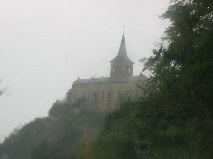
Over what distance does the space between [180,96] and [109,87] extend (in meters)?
71.9

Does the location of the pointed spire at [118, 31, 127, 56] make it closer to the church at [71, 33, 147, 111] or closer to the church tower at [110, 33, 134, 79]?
the church at [71, 33, 147, 111]

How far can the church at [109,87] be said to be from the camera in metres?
89.5

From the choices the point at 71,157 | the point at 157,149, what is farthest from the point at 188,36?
the point at 71,157

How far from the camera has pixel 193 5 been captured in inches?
752

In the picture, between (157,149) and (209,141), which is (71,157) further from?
(209,141)

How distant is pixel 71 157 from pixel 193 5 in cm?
4496

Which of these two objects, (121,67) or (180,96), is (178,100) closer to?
(180,96)

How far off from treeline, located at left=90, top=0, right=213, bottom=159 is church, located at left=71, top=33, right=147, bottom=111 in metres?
64.2

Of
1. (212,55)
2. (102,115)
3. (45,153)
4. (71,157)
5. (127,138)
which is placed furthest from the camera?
(102,115)

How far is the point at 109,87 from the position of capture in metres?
91.2

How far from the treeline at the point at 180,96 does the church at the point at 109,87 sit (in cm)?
6422

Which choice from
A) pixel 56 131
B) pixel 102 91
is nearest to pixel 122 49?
pixel 102 91

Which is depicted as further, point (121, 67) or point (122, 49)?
point (122, 49)

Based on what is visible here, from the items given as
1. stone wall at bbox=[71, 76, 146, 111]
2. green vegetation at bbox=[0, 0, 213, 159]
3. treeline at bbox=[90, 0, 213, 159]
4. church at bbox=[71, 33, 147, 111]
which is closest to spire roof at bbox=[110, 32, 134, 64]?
church at bbox=[71, 33, 147, 111]
